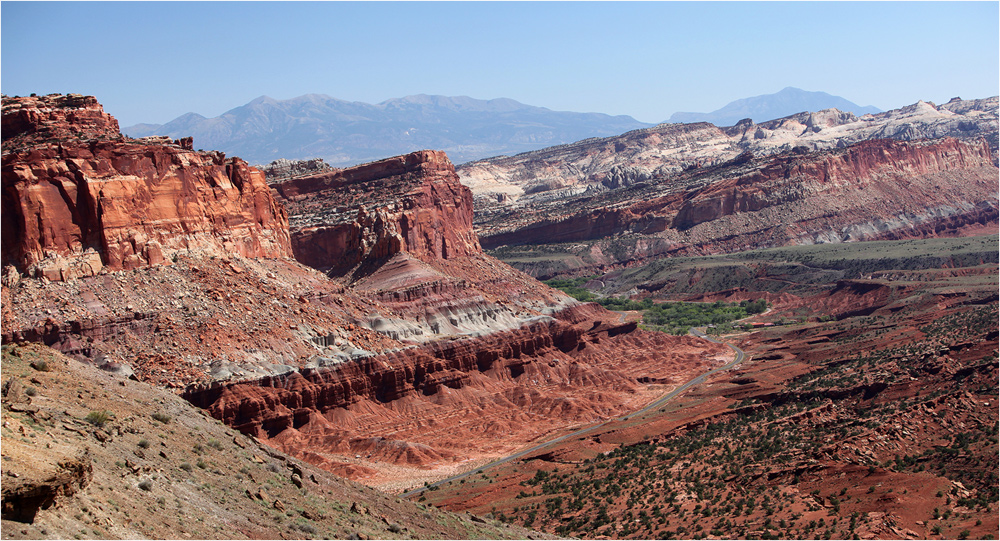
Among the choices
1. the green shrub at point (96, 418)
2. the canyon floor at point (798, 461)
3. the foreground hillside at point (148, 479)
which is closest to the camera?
the foreground hillside at point (148, 479)

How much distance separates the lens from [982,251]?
132250mm

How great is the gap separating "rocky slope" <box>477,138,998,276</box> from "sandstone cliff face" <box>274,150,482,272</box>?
239 feet

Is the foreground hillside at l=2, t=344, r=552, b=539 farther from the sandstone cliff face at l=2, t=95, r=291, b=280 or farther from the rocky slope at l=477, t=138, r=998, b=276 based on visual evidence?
the rocky slope at l=477, t=138, r=998, b=276

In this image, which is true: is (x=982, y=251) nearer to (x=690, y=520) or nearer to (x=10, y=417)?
(x=690, y=520)

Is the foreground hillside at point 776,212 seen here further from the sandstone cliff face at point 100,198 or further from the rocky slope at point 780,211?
the sandstone cliff face at point 100,198

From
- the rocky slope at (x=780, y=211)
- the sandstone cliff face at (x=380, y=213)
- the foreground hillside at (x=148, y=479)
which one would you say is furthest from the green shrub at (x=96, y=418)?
the rocky slope at (x=780, y=211)

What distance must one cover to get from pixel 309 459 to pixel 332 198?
4017 cm

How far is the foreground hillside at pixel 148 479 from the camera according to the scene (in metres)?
17.7

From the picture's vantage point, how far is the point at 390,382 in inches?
2532

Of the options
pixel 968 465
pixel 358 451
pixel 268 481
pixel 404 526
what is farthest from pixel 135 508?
pixel 358 451

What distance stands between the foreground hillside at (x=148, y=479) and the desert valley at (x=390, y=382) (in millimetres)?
95

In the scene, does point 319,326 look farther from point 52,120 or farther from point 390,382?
point 52,120

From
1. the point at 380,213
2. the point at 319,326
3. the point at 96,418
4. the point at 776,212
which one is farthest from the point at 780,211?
the point at 96,418

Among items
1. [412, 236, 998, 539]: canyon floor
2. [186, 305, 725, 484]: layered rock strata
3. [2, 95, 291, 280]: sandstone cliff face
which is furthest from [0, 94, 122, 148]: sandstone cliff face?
[412, 236, 998, 539]: canyon floor
